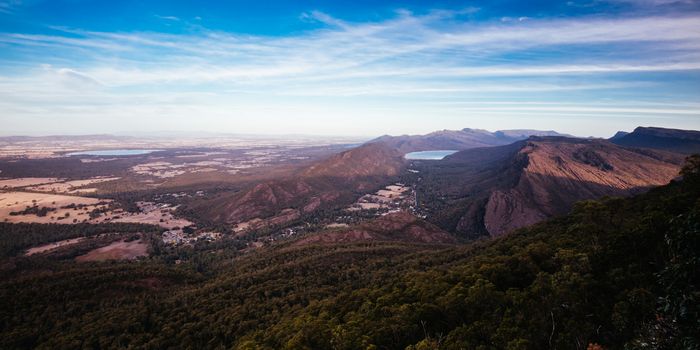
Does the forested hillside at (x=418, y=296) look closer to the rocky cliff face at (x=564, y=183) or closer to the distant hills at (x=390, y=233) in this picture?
the distant hills at (x=390, y=233)

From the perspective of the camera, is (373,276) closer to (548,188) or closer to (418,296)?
(418,296)

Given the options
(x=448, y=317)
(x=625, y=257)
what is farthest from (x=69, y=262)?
(x=625, y=257)

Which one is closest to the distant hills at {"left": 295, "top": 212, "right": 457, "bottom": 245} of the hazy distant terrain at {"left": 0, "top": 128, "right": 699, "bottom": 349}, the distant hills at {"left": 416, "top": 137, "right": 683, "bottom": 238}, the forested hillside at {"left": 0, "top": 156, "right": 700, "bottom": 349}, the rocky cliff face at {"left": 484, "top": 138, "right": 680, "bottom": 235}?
the hazy distant terrain at {"left": 0, "top": 128, "right": 699, "bottom": 349}

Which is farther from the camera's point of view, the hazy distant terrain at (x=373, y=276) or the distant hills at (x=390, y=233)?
the distant hills at (x=390, y=233)

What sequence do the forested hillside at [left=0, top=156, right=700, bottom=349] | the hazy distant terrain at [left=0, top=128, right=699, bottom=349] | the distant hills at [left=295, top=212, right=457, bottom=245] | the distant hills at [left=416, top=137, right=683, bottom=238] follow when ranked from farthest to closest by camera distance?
the distant hills at [left=416, top=137, right=683, bottom=238] → the distant hills at [left=295, top=212, right=457, bottom=245] → the hazy distant terrain at [left=0, top=128, right=699, bottom=349] → the forested hillside at [left=0, top=156, right=700, bottom=349]

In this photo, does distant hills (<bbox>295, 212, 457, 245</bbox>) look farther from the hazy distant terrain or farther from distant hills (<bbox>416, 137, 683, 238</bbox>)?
distant hills (<bbox>416, 137, 683, 238</bbox>)

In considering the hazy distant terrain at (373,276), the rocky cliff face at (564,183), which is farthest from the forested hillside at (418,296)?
the rocky cliff face at (564,183)

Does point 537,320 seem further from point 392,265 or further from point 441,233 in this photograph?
point 441,233

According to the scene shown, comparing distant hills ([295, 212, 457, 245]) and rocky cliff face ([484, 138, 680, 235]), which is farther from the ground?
rocky cliff face ([484, 138, 680, 235])
